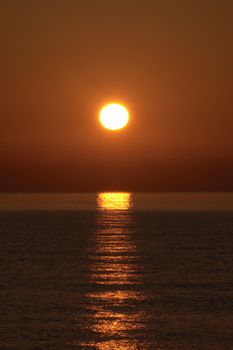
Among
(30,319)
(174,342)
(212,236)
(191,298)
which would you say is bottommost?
(174,342)

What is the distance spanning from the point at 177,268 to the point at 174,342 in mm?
27211

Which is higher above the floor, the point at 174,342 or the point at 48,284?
the point at 48,284

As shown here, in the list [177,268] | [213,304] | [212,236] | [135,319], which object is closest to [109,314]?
[135,319]

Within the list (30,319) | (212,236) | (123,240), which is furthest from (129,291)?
(212,236)

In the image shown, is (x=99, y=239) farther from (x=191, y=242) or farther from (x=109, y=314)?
(x=109, y=314)

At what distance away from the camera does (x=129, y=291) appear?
46.8 metres

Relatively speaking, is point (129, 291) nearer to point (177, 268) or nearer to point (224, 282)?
point (224, 282)

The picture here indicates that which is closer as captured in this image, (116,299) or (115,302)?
(115,302)

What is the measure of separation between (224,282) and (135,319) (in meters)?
14.4

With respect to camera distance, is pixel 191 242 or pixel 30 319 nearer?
pixel 30 319

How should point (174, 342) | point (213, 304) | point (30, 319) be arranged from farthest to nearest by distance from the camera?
point (213, 304)
point (30, 319)
point (174, 342)

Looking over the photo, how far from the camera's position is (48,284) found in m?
49.9

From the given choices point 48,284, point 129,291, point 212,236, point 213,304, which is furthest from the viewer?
point 212,236

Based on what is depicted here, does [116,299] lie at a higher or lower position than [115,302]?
higher
